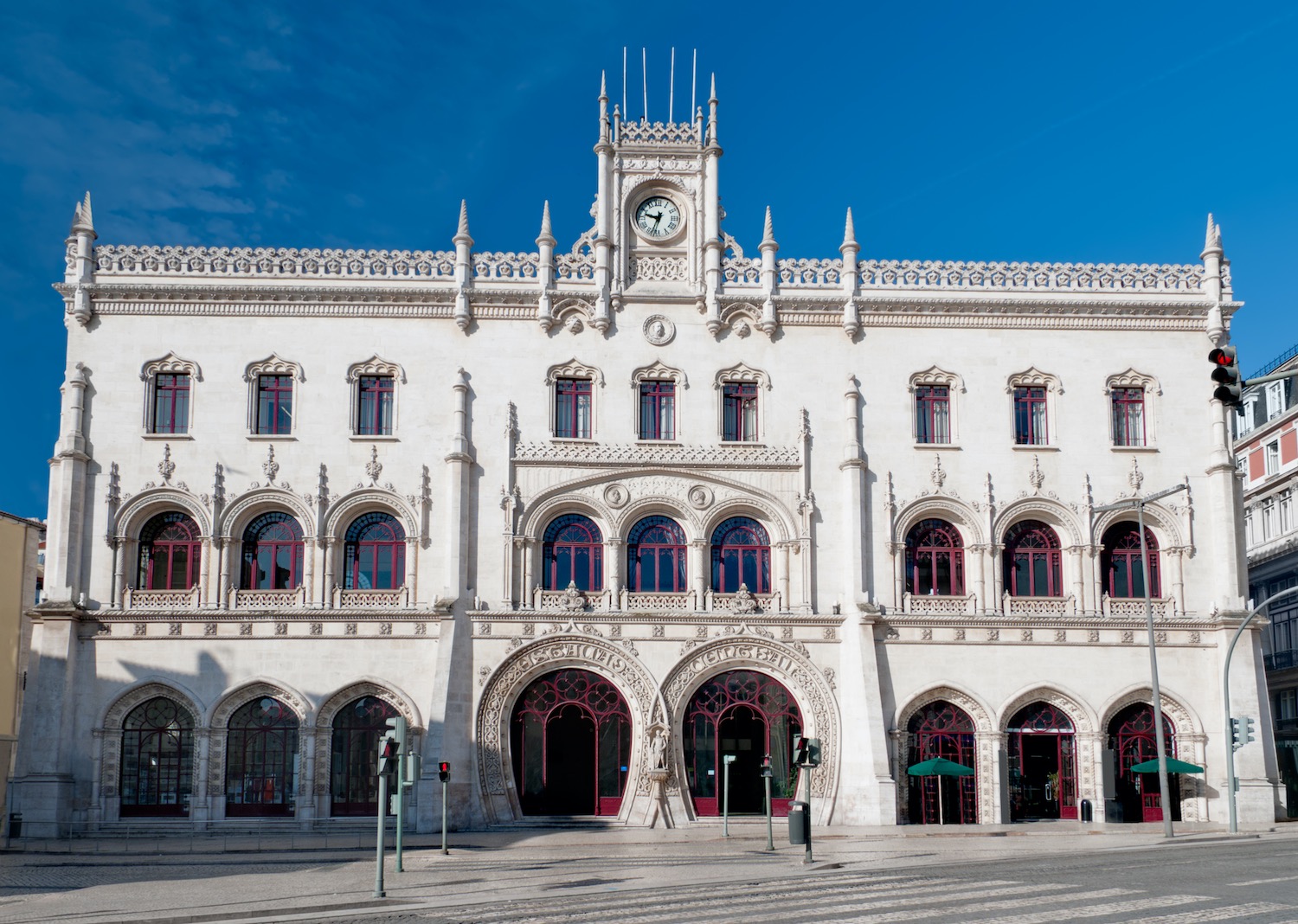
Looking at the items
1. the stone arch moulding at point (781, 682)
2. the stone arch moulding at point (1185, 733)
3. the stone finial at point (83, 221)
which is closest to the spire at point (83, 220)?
the stone finial at point (83, 221)

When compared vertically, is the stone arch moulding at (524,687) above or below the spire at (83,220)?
below

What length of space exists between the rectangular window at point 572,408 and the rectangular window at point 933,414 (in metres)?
10.6

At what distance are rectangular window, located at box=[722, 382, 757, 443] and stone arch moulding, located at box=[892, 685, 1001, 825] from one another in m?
9.69

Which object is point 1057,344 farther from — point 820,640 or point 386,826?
point 386,826

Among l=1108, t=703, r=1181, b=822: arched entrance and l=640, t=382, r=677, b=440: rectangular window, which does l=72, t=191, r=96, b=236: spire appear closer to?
l=640, t=382, r=677, b=440: rectangular window

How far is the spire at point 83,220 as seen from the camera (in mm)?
44781

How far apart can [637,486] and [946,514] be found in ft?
32.3

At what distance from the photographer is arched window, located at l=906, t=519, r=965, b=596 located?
44.8 meters

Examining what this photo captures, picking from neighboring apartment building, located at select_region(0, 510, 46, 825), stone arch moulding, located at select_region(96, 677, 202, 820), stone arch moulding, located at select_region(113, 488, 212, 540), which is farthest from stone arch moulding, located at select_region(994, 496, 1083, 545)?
neighboring apartment building, located at select_region(0, 510, 46, 825)

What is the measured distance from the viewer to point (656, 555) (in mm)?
44625

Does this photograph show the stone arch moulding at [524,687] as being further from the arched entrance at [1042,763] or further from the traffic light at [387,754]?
the traffic light at [387,754]

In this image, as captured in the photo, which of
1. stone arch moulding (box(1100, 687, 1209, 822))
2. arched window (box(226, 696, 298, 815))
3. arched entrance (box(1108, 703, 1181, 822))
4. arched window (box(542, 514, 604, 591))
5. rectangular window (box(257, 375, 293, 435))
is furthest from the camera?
rectangular window (box(257, 375, 293, 435))

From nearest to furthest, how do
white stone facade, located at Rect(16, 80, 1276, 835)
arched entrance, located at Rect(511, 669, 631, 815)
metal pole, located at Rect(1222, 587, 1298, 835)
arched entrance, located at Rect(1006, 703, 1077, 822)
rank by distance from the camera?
metal pole, located at Rect(1222, 587, 1298, 835)
white stone facade, located at Rect(16, 80, 1276, 835)
arched entrance, located at Rect(511, 669, 631, 815)
arched entrance, located at Rect(1006, 703, 1077, 822)

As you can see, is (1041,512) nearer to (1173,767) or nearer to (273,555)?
(1173,767)
